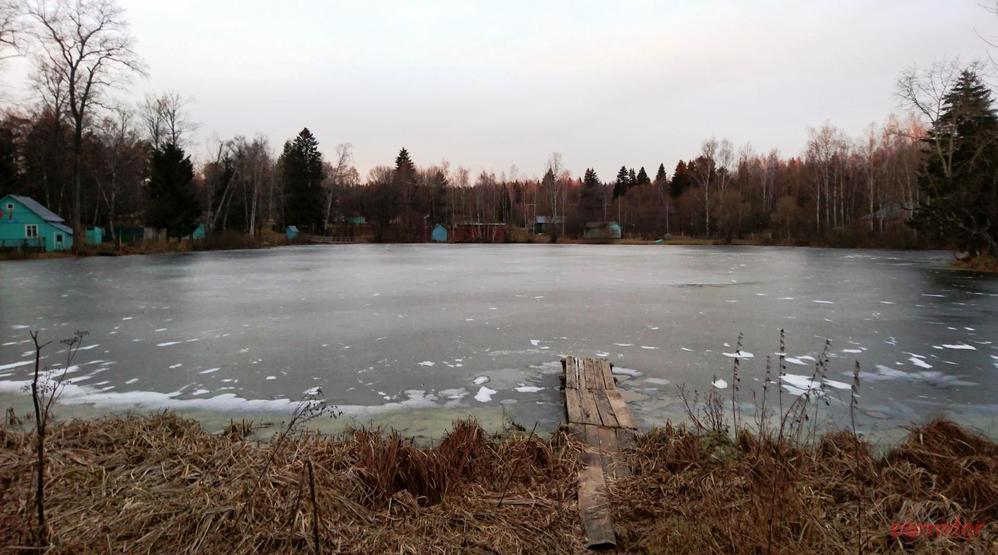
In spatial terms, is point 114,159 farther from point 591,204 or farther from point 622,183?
point 622,183

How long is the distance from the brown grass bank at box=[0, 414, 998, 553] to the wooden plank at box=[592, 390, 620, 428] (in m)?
0.49

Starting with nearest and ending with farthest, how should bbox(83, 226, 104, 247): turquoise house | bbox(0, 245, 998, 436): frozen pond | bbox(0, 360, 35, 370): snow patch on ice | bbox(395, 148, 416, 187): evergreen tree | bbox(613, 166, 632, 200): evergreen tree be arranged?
bbox(0, 245, 998, 436): frozen pond < bbox(0, 360, 35, 370): snow patch on ice < bbox(83, 226, 104, 247): turquoise house < bbox(395, 148, 416, 187): evergreen tree < bbox(613, 166, 632, 200): evergreen tree

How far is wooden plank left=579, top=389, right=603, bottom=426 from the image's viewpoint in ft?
14.2

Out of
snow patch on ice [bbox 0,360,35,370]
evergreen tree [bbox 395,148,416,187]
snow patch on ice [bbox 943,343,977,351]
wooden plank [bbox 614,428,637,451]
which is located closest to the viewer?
wooden plank [bbox 614,428,637,451]

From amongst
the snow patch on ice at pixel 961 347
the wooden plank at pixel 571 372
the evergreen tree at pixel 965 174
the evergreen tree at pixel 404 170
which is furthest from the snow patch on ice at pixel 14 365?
the evergreen tree at pixel 404 170

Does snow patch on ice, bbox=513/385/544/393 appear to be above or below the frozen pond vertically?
below

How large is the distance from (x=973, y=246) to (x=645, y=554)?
2746 cm

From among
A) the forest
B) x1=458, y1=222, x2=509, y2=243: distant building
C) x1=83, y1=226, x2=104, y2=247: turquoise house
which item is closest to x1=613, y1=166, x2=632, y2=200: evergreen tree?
the forest

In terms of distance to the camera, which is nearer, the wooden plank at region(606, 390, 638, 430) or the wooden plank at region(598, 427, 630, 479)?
the wooden plank at region(598, 427, 630, 479)

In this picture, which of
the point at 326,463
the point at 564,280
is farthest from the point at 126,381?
the point at 564,280

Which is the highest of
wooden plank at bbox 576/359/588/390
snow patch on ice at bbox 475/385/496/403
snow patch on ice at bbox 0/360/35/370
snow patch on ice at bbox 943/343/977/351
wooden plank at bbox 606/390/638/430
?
wooden plank at bbox 576/359/588/390

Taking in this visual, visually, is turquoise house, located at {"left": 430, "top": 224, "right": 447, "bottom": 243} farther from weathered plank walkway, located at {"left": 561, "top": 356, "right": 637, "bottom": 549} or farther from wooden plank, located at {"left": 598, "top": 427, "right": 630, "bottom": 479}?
wooden plank, located at {"left": 598, "top": 427, "right": 630, "bottom": 479}

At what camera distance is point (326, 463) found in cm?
335

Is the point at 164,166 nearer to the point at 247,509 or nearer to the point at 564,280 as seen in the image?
the point at 564,280
